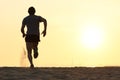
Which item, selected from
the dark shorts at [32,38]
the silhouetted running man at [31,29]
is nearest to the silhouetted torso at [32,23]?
the silhouetted running man at [31,29]

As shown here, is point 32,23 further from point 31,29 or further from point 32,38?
point 32,38

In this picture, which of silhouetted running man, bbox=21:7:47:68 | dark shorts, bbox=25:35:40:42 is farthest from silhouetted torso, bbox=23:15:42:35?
dark shorts, bbox=25:35:40:42

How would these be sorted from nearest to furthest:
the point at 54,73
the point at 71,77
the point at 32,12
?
the point at 71,77 → the point at 54,73 → the point at 32,12

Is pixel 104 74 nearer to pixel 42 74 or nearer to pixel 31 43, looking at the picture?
pixel 42 74

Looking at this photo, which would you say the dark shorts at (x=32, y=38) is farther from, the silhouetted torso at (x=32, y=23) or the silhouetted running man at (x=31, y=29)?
the silhouetted torso at (x=32, y=23)

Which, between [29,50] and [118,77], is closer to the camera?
[118,77]

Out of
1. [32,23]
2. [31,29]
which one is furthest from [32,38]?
[32,23]

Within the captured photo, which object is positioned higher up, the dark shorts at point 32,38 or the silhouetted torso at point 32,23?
the silhouetted torso at point 32,23

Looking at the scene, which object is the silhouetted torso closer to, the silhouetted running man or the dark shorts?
the silhouetted running man

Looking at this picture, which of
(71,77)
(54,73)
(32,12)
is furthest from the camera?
(32,12)

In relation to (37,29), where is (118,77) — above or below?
below

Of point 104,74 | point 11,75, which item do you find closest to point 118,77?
point 104,74

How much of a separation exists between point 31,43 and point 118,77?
4996 mm

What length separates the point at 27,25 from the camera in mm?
17484
